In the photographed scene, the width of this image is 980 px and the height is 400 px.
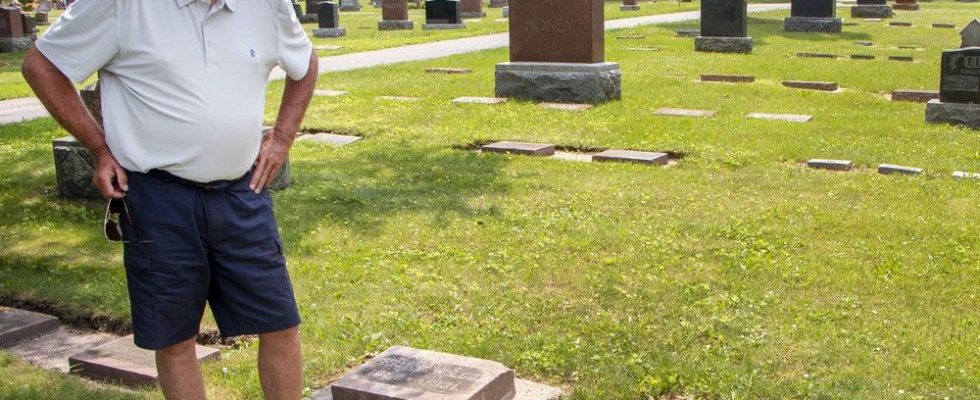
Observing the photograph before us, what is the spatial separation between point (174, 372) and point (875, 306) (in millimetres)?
3074

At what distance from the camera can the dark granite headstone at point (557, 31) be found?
12430 millimetres

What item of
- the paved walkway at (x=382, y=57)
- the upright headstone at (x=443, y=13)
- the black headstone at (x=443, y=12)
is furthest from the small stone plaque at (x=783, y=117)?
the black headstone at (x=443, y=12)

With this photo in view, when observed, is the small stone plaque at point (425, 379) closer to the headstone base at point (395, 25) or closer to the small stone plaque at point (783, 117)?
the small stone plaque at point (783, 117)

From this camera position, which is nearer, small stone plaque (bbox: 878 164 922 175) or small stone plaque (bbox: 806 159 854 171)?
small stone plaque (bbox: 878 164 922 175)

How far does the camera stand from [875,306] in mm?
4934

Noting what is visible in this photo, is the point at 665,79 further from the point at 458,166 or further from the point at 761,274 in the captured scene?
the point at 761,274

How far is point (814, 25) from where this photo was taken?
23656mm

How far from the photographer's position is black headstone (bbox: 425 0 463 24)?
27.8 m

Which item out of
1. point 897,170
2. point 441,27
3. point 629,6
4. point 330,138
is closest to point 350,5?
point 629,6

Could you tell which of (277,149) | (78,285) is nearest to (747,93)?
(78,285)

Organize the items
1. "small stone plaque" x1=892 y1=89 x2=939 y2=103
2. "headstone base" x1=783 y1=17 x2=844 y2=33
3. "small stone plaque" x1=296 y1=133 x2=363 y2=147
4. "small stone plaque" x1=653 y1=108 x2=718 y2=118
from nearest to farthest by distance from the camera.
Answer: "small stone plaque" x1=296 y1=133 x2=363 y2=147
"small stone plaque" x1=653 y1=108 x2=718 y2=118
"small stone plaque" x1=892 y1=89 x2=939 y2=103
"headstone base" x1=783 y1=17 x2=844 y2=33

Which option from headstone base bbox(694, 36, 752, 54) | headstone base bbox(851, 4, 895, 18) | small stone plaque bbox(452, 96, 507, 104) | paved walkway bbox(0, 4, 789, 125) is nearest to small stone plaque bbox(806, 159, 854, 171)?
small stone plaque bbox(452, 96, 507, 104)

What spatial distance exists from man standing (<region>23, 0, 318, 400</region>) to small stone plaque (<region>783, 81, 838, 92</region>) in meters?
11.1

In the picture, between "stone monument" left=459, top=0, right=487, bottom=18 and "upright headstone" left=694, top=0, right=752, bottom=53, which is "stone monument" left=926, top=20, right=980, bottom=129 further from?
"stone monument" left=459, top=0, right=487, bottom=18
